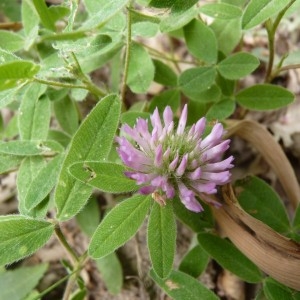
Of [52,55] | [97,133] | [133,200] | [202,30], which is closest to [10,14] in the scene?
[52,55]

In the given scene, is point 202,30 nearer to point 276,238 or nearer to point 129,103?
point 129,103

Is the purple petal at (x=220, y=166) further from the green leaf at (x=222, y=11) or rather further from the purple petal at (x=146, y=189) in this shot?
the green leaf at (x=222, y=11)

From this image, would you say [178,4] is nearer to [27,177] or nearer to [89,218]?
[27,177]

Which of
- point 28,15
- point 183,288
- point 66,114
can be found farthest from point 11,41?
point 183,288

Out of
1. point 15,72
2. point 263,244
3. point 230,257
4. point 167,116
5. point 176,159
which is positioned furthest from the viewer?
point 230,257

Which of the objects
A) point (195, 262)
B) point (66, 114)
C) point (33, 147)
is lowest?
point (195, 262)
